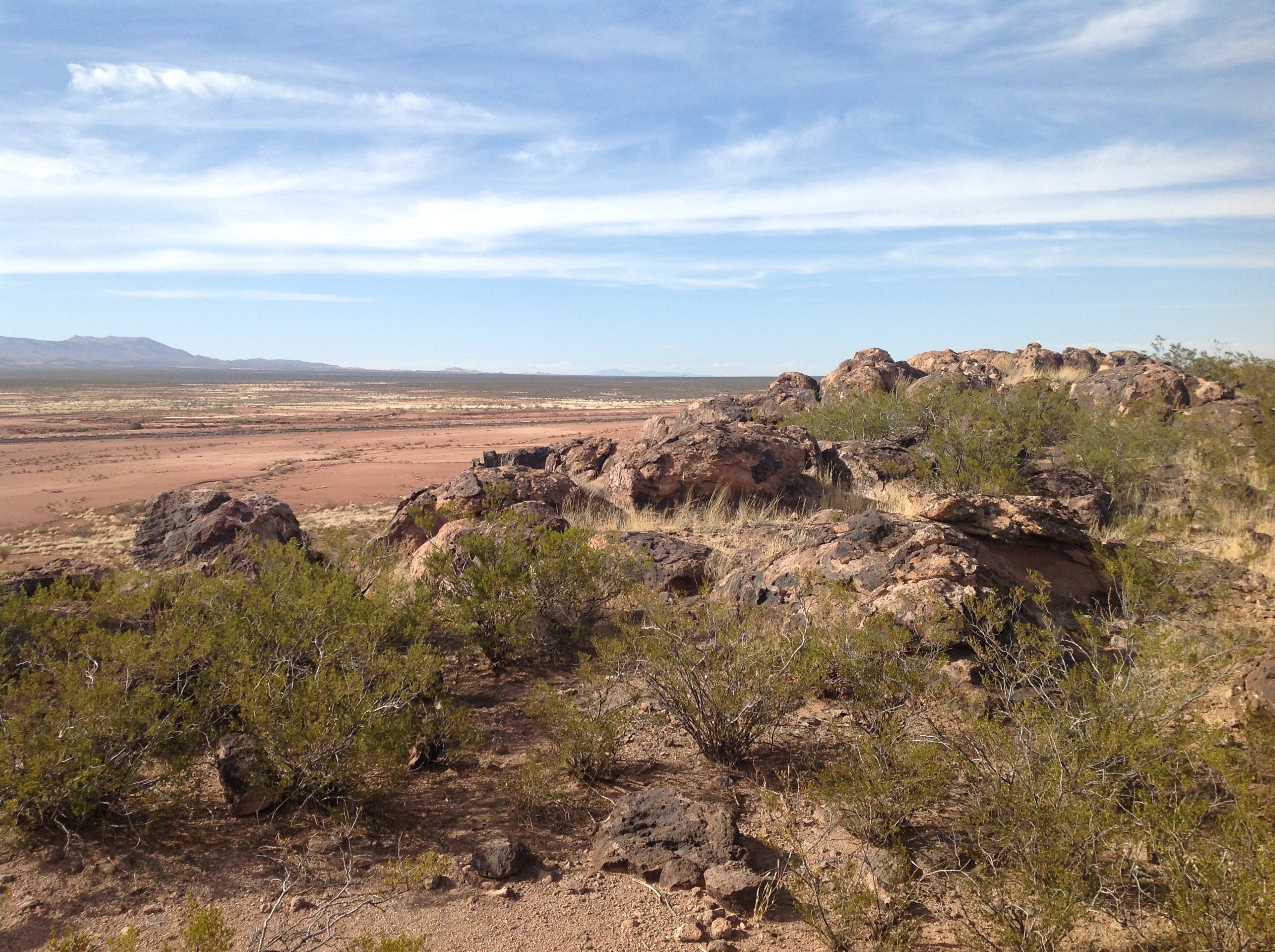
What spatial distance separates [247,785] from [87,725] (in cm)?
81

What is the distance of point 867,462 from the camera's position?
448 inches

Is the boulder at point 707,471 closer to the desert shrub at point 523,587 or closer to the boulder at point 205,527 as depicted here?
the desert shrub at point 523,587

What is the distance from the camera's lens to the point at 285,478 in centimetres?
2217

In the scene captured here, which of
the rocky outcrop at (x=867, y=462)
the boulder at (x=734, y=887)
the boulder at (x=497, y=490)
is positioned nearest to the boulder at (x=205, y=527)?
the boulder at (x=497, y=490)

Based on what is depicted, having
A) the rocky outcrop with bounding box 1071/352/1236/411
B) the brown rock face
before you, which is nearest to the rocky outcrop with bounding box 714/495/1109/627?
the rocky outcrop with bounding box 1071/352/1236/411

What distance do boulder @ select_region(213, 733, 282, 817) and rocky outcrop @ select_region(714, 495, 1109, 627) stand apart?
3528 millimetres

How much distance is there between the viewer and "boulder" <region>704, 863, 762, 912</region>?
3.39 m

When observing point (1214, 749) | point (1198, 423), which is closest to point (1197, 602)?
point (1214, 749)

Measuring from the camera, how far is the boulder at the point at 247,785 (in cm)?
401

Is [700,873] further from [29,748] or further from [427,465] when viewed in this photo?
[427,465]

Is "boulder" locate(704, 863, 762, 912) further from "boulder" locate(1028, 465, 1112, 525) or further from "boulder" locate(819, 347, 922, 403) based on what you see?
"boulder" locate(819, 347, 922, 403)

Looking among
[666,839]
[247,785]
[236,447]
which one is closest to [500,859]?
[666,839]

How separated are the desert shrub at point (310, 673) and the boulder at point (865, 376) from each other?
1388 cm

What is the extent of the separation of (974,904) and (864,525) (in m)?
3.58
